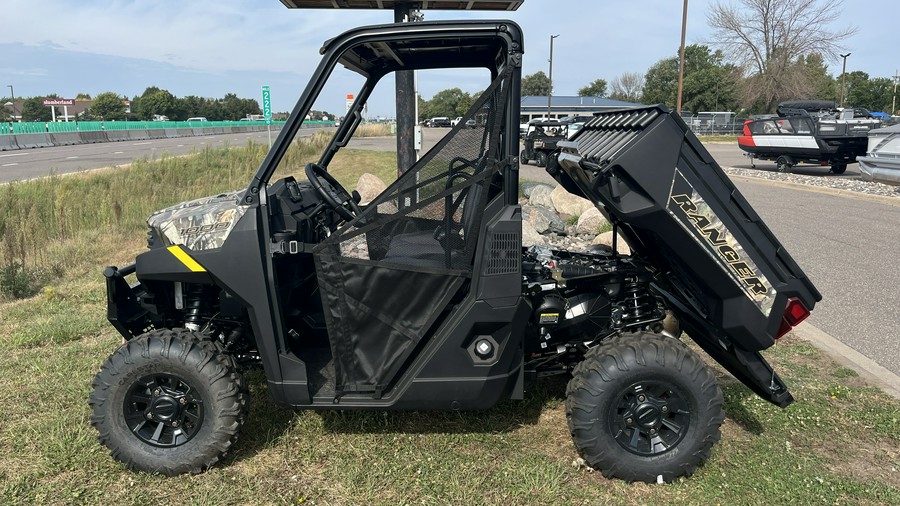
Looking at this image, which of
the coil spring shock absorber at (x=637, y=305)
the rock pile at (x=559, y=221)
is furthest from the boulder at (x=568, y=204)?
the coil spring shock absorber at (x=637, y=305)

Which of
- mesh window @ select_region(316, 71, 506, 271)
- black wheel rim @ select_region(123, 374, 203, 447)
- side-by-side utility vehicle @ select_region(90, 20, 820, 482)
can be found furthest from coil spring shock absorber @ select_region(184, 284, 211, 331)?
mesh window @ select_region(316, 71, 506, 271)

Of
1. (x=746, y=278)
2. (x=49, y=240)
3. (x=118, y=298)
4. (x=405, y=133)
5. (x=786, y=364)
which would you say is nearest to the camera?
(x=746, y=278)

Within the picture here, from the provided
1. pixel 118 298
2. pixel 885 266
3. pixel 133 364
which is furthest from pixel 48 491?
pixel 885 266

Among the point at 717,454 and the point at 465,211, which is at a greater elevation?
the point at 465,211

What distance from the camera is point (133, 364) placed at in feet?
10.2

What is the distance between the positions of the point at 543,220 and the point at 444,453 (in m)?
6.18

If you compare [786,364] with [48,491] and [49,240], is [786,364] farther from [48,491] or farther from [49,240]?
[49,240]

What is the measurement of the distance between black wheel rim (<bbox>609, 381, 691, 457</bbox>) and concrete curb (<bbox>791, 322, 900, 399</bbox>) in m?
2.05

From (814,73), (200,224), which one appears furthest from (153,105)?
(200,224)

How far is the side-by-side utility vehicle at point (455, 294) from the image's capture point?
296 centimetres

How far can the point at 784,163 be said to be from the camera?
19984mm

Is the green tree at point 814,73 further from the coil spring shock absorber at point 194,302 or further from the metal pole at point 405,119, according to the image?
the coil spring shock absorber at point 194,302

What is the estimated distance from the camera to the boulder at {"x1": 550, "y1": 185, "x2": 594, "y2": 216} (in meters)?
10.2

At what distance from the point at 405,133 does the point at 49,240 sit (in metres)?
5.73
